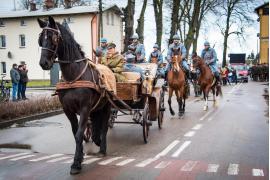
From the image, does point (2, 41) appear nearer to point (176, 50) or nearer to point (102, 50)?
point (176, 50)

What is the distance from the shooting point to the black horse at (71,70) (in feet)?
26.2

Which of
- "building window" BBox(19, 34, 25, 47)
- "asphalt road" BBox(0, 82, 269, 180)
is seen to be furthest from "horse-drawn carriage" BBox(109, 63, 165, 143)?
"building window" BBox(19, 34, 25, 47)

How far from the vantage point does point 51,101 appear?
18.4m

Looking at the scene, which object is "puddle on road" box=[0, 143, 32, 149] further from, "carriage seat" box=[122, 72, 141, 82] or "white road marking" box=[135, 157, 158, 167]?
"white road marking" box=[135, 157, 158, 167]

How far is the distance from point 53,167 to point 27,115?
7.82m

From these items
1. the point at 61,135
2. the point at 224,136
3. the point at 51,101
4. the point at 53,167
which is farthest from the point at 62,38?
the point at 51,101

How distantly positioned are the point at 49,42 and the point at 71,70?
0.73 meters

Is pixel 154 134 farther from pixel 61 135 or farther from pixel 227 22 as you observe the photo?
pixel 227 22

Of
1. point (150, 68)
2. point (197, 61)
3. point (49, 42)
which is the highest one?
point (49, 42)

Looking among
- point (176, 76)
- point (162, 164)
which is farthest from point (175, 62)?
point (162, 164)

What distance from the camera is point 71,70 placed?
8484 millimetres

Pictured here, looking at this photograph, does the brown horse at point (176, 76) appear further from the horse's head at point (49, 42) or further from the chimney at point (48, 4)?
the chimney at point (48, 4)

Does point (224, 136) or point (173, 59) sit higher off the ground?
point (173, 59)

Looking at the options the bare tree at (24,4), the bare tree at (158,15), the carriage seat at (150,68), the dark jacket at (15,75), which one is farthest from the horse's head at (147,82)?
the bare tree at (24,4)
